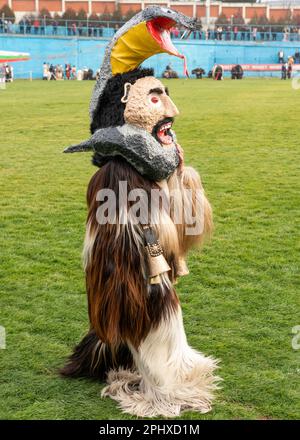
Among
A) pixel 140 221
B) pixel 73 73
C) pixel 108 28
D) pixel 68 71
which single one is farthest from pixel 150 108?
pixel 108 28

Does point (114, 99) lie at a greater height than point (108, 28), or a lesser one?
lesser

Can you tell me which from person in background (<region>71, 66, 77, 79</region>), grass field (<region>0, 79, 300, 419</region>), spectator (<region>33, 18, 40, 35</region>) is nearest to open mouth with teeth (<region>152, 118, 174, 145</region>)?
grass field (<region>0, 79, 300, 419</region>)

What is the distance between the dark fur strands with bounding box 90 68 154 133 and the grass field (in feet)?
4.57

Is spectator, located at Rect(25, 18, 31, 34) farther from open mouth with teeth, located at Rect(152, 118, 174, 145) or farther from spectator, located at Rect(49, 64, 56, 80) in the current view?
open mouth with teeth, located at Rect(152, 118, 174, 145)

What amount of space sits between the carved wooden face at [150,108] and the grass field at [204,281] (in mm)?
1366

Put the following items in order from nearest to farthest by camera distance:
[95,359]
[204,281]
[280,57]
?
1. [95,359]
2. [204,281]
3. [280,57]

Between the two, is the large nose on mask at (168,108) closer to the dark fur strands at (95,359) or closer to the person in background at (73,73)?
the dark fur strands at (95,359)

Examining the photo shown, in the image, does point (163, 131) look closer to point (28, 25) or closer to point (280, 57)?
point (280, 57)

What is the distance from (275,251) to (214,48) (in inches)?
1421

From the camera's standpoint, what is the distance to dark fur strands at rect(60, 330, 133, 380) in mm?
3314

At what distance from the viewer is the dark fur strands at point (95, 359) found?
3314 millimetres

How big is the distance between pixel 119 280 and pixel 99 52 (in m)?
37.1

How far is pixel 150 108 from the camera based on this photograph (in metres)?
2.88

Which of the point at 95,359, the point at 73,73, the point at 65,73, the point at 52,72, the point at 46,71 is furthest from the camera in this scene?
the point at 65,73
